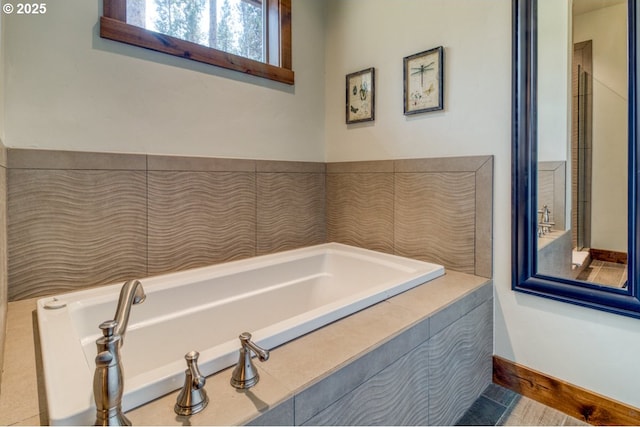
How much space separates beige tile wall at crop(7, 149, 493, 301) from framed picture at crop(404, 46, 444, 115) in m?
0.34

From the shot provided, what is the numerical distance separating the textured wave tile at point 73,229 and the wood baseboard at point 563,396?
1.99 meters

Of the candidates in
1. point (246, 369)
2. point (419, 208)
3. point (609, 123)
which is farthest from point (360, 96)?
point (246, 369)

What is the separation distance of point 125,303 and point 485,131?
1793 millimetres

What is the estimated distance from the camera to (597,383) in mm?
1479

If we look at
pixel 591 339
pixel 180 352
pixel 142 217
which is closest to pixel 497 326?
pixel 591 339

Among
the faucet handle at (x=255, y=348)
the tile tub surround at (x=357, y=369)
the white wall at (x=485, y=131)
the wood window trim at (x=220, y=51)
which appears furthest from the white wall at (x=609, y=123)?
the wood window trim at (x=220, y=51)

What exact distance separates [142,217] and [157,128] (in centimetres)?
48

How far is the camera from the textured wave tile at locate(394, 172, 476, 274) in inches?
72.8

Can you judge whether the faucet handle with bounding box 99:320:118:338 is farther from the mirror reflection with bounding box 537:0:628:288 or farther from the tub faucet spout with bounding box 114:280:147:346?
the mirror reflection with bounding box 537:0:628:288

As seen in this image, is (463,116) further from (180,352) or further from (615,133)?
(180,352)

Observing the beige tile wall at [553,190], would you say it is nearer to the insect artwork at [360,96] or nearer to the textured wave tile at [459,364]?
the textured wave tile at [459,364]

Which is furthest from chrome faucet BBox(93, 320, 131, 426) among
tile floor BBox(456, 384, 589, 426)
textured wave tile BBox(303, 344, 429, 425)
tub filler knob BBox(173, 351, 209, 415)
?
tile floor BBox(456, 384, 589, 426)

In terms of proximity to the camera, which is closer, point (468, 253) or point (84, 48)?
point (84, 48)

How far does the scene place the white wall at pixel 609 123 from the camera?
1376 millimetres
